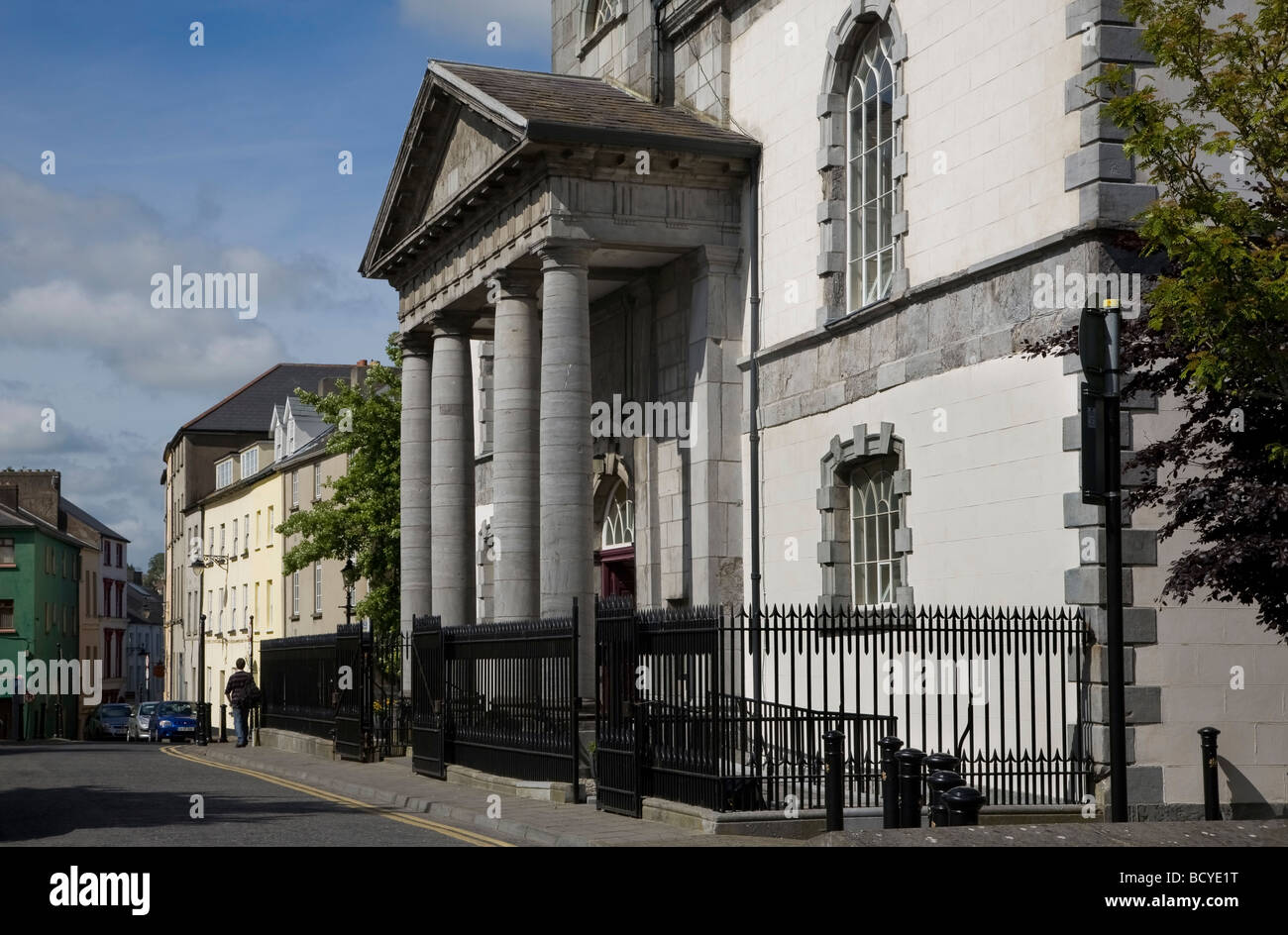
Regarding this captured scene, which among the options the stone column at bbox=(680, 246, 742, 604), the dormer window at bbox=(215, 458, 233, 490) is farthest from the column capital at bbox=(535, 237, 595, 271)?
the dormer window at bbox=(215, 458, 233, 490)

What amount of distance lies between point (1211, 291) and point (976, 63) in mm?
7677

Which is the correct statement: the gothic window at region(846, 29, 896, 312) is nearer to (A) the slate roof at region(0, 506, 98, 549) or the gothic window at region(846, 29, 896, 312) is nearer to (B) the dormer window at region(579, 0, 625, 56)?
(B) the dormer window at region(579, 0, 625, 56)

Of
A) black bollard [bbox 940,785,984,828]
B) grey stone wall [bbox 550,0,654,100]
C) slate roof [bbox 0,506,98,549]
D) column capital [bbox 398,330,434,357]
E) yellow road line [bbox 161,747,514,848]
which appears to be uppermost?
grey stone wall [bbox 550,0,654,100]

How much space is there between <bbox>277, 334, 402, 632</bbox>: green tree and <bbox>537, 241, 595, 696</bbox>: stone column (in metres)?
21.8

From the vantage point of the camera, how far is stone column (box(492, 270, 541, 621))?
85.3 feet

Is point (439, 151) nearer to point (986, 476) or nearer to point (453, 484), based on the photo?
point (453, 484)

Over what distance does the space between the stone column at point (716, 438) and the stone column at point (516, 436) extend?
2547 mm

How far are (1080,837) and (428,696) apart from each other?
580 inches

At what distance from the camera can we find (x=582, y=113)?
979 inches

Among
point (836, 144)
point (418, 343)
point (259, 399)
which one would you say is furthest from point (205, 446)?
point (836, 144)

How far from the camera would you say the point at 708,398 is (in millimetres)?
25078

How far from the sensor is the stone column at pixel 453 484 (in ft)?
96.4

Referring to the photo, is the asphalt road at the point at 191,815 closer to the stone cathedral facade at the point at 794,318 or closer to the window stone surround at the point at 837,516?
the stone cathedral facade at the point at 794,318

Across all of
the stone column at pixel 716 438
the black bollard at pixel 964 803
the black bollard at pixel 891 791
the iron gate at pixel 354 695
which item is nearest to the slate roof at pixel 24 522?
the iron gate at pixel 354 695
